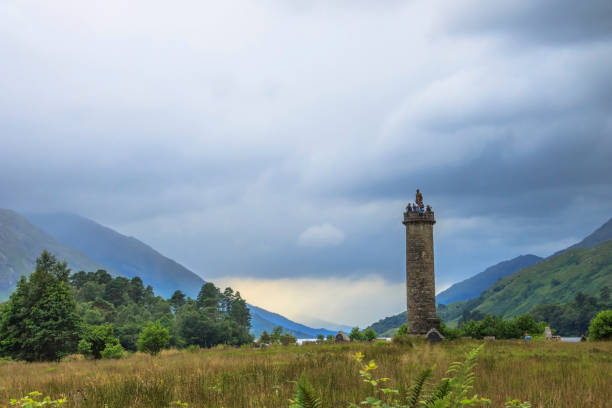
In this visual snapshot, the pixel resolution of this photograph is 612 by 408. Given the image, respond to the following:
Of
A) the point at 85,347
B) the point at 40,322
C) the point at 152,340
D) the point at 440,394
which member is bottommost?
the point at 85,347

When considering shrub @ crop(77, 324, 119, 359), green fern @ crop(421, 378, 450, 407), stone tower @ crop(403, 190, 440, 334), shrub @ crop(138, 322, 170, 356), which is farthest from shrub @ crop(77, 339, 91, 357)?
green fern @ crop(421, 378, 450, 407)

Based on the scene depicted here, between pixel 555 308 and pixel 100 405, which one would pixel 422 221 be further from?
pixel 555 308

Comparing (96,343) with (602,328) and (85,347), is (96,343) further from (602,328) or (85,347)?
(602,328)

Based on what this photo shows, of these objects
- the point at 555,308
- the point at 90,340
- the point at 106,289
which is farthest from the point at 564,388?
the point at 555,308

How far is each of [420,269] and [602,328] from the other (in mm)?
17139

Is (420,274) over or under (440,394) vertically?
over

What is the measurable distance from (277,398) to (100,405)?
278 cm

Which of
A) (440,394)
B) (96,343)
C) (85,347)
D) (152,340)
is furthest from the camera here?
(152,340)

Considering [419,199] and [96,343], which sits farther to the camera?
[419,199]

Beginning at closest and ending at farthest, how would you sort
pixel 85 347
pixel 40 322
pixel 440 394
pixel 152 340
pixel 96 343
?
1. pixel 440 394
2. pixel 85 347
3. pixel 96 343
4. pixel 40 322
5. pixel 152 340

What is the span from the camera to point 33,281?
38.9m

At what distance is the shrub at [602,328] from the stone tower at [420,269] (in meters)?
14.3

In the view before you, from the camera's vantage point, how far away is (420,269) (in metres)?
42.4

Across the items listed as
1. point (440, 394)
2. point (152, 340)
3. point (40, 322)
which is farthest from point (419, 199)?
point (440, 394)
